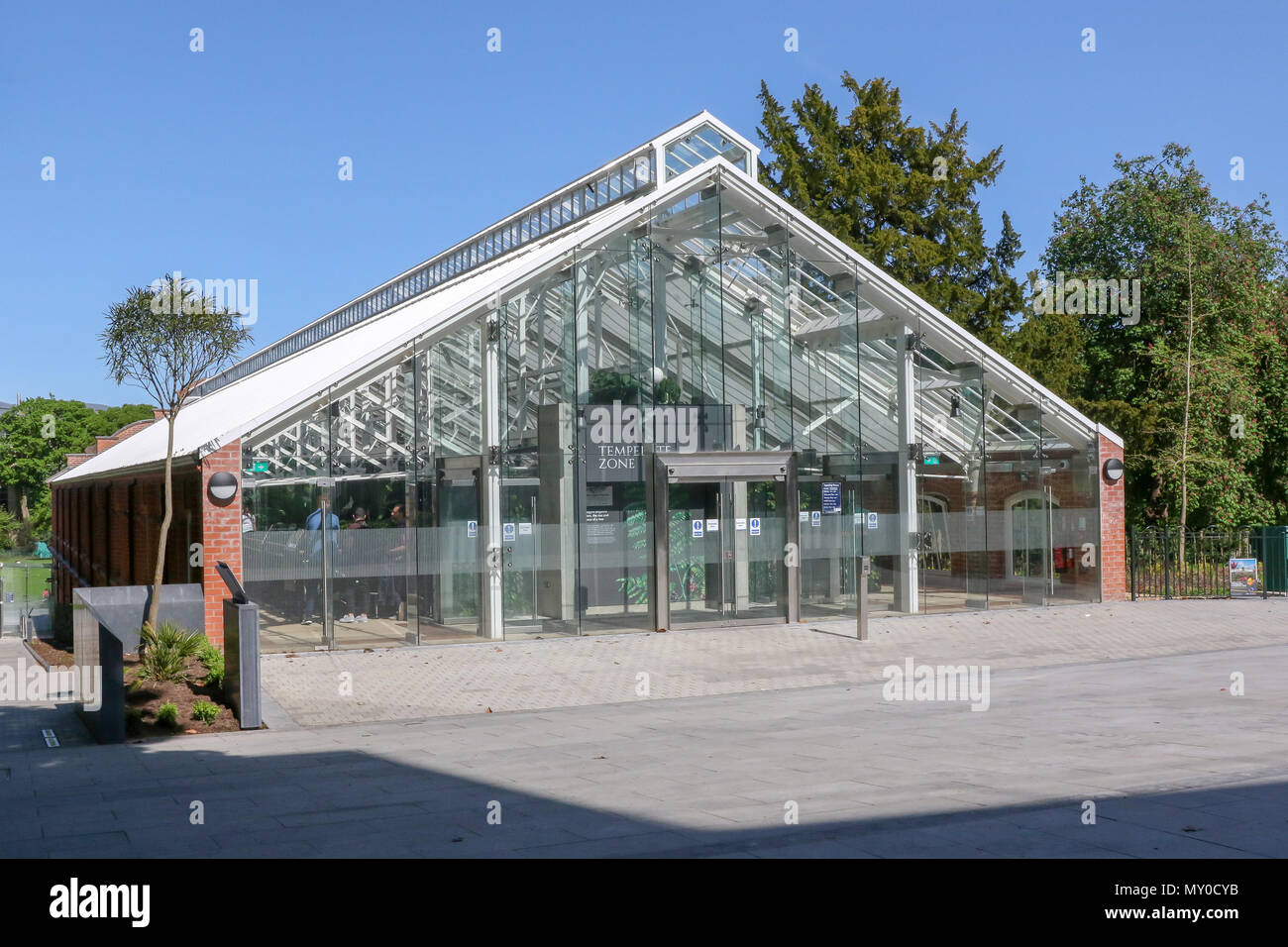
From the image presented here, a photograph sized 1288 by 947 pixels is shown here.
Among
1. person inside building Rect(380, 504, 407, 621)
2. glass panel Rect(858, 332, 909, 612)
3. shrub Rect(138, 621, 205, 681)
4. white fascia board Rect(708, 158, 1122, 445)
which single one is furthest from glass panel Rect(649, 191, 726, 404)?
shrub Rect(138, 621, 205, 681)

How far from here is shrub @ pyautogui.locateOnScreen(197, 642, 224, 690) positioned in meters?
13.0

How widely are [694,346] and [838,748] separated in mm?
10742

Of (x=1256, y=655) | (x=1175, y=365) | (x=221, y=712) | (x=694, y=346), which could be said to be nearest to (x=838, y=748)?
(x=221, y=712)

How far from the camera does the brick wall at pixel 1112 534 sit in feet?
74.4

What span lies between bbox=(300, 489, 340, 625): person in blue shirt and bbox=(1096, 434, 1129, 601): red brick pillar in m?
14.1

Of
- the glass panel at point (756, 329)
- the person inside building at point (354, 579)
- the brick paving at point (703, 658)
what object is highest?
the glass panel at point (756, 329)

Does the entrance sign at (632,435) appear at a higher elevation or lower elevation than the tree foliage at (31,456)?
lower

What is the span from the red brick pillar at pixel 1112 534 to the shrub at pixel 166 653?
53.9 ft

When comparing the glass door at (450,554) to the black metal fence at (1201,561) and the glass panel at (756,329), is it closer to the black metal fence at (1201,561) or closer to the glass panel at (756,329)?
the glass panel at (756,329)

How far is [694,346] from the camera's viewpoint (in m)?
19.7

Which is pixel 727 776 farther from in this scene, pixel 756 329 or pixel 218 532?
pixel 756 329

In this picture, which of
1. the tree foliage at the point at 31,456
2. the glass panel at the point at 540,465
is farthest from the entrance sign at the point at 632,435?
the tree foliage at the point at 31,456

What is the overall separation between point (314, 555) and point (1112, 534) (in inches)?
576

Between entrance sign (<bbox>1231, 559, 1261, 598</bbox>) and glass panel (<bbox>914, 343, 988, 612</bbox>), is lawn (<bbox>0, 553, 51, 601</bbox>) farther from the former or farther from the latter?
entrance sign (<bbox>1231, 559, 1261, 598</bbox>)
